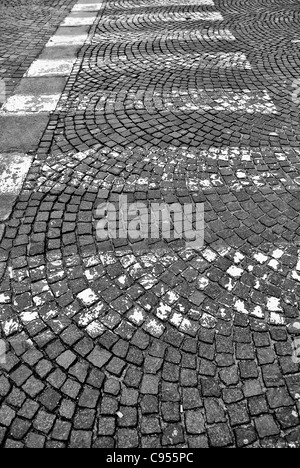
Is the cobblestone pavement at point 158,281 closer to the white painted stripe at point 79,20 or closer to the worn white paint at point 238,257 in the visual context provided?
the worn white paint at point 238,257

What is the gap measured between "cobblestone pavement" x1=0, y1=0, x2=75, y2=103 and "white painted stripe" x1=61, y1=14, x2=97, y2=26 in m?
0.22

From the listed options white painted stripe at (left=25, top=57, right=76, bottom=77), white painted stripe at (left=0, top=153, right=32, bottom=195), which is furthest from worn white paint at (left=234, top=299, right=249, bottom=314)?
white painted stripe at (left=25, top=57, right=76, bottom=77)

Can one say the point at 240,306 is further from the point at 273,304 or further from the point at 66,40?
the point at 66,40

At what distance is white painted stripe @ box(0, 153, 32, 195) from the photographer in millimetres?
4688

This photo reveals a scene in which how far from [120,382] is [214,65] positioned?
6678 millimetres

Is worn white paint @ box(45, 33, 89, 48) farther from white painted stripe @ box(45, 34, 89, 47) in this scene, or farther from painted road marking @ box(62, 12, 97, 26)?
painted road marking @ box(62, 12, 97, 26)

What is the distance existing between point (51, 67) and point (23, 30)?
9.13 feet

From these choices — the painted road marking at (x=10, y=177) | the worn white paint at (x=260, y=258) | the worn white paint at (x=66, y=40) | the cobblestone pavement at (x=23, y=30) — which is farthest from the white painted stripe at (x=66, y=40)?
the worn white paint at (x=260, y=258)

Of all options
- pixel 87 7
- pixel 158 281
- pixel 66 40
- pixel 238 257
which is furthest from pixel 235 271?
pixel 87 7

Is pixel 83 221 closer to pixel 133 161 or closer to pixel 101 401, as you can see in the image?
pixel 133 161

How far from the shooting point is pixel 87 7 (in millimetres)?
10836

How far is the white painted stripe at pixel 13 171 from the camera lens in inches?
185
